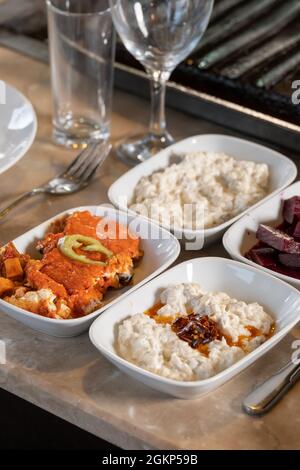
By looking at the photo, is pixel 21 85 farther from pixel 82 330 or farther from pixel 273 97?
pixel 82 330

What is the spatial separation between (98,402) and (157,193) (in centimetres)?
52

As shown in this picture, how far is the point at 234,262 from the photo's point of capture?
4.81 ft

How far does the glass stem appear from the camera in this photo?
182 centimetres

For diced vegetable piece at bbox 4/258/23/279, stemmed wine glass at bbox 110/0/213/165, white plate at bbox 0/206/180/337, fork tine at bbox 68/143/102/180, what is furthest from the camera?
fork tine at bbox 68/143/102/180

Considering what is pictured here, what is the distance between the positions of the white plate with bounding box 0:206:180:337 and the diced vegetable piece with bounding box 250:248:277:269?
0.14 m

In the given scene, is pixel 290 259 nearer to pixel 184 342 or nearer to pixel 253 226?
pixel 253 226

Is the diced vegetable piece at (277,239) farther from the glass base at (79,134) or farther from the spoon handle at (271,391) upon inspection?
the glass base at (79,134)

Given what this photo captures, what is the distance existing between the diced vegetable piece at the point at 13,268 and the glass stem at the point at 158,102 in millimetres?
551

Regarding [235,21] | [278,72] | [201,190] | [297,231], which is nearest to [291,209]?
[297,231]

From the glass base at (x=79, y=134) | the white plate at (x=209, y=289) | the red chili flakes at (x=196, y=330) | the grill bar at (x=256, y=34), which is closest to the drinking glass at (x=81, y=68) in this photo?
the glass base at (x=79, y=134)

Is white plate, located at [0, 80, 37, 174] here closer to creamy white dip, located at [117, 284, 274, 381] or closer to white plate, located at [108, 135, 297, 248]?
white plate, located at [108, 135, 297, 248]

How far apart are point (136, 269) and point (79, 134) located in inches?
20.7

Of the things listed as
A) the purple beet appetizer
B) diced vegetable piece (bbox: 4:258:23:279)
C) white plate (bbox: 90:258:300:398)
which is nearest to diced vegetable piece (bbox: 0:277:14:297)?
diced vegetable piece (bbox: 4:258:23:279)
